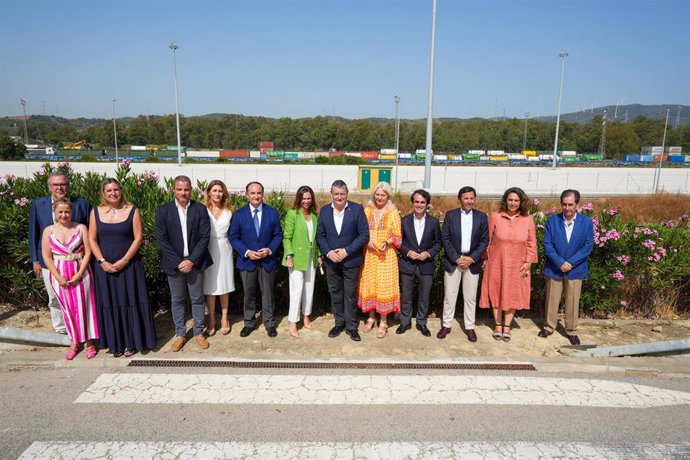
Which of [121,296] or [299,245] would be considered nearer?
[121,296]

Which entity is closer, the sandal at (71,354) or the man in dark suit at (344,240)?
the sandal at (71,354)

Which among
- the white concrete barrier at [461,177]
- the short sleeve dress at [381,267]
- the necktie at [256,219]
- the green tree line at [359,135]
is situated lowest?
the white concrete barrier at [461,177]

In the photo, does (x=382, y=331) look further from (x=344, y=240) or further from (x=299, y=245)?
(x=299, y=245)

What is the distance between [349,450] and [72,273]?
3.39 meters

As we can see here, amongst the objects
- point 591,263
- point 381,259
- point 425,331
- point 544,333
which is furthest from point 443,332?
point 591,263

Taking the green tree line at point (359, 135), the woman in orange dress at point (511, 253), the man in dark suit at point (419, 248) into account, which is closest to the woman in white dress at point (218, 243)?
the man in dark suit at point (419, 248)

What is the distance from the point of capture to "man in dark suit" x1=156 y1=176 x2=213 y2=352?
4906mm

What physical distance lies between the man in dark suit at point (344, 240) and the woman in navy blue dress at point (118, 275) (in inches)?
80.1

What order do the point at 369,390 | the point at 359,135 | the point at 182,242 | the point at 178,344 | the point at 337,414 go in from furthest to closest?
the point at 359,135 → the point at 178,344 → the point at 182,242 → the point at 369,390 → the point at 337,414

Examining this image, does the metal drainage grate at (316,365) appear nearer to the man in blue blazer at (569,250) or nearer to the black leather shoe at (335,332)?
the black leather shoe at (335,332)

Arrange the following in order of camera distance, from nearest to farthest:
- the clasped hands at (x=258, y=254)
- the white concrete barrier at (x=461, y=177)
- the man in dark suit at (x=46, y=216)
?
the man in dark suit at (x=46, y=216) < the clasped hands at (x=258, y=254) < the white concrete barrier at (x=461, y=177)

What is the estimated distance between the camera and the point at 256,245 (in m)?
5.26

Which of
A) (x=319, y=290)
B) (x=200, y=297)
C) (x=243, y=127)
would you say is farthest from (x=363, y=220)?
(x=243, y=127)

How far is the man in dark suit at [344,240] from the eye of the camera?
206 inches
